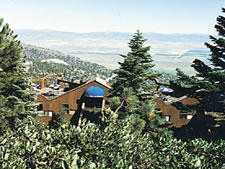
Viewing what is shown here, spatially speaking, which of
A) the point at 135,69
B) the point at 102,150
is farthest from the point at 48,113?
the point at 102,150

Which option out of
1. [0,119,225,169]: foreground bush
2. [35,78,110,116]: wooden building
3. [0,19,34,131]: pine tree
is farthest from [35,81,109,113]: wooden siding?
[0,119,225,169]: foreground bush

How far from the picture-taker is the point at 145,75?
2656 cm

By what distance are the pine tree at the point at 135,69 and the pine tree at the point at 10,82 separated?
31.0 feet

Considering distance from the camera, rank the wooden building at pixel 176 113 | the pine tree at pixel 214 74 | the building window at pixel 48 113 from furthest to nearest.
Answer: the building window at pixel 48 113, the wooden building at pixel 176 113, the pine tree at pixel 214 74

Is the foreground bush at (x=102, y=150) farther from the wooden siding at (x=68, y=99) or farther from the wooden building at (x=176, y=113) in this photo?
the wooden siding at (x=68, y=99)

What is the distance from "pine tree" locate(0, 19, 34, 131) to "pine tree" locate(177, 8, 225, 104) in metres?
15.5

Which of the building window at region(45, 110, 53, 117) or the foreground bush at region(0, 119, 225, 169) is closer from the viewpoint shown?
the foreground bush at region(0, 119, 225, 169)

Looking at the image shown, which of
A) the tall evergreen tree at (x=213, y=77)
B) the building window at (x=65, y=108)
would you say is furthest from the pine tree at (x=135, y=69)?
the building window at (x=65, y=108)

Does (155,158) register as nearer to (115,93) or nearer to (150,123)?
(150,123)

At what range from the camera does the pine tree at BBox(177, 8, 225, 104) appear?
1986 cm

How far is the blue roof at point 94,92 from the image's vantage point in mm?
35719

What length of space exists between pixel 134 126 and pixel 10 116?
1192cm

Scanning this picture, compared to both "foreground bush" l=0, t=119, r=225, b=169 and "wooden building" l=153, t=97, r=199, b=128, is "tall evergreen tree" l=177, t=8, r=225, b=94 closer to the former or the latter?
"foreground bush" l=0, t=119, r=225, b=169

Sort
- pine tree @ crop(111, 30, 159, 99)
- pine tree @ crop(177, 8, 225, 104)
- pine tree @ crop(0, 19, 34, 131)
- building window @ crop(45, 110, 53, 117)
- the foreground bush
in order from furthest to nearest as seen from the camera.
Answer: building window @ crop(45, 110, 53, 117) < pine tree @ crop(111, 30, 159, 99) < pine tree @ crop(0, 19, 34, 131) < pine tree @ crop(177, 8, 225, 104) < the foreground bush
